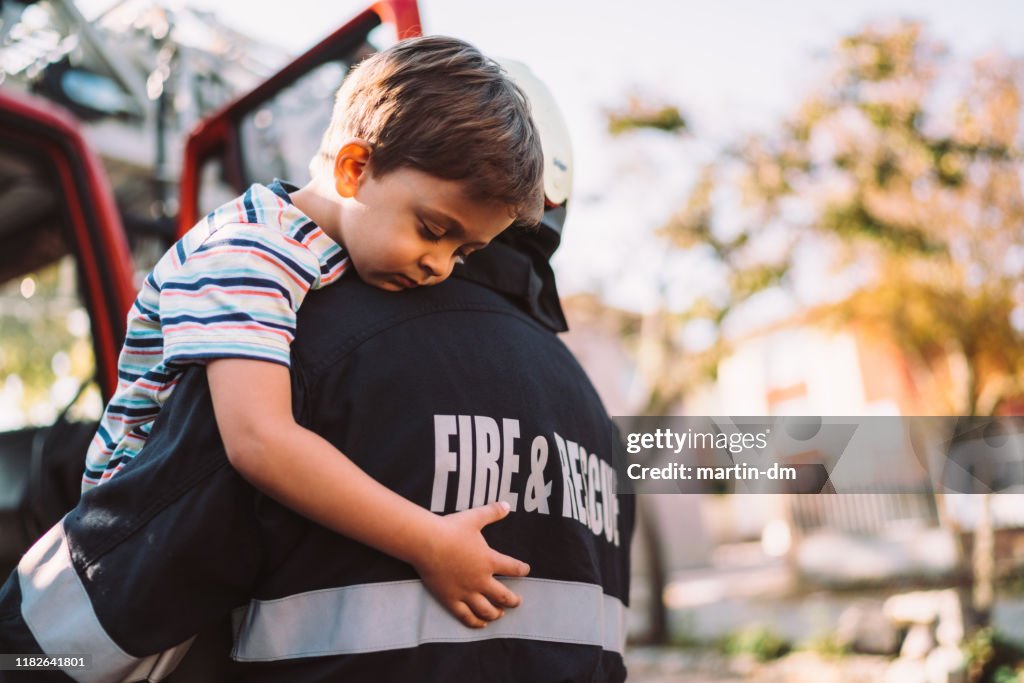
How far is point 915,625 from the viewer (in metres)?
7.07

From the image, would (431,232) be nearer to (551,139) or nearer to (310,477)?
(310,477)

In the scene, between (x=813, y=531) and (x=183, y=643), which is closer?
(x=183, y=643)

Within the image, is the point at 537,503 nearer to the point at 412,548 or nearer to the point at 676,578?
the point at 412,548

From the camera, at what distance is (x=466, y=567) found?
118 centimetres

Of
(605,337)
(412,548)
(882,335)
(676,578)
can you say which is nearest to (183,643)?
(412,548)

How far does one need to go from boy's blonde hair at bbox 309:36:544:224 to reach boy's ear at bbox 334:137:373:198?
2 centimetres

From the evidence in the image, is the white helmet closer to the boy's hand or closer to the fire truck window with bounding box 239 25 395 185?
the boy's hand

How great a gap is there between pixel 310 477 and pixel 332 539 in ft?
0.35

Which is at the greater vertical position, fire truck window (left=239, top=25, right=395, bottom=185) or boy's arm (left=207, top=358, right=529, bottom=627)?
boy's arm (left=207, top=358, right=529, bottom=627)

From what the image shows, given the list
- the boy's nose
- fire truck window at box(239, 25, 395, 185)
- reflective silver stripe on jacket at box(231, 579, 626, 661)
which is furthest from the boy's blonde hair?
fire truck window at box(239, 25, 395, 185)

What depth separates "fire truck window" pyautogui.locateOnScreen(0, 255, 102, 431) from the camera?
3.12 m

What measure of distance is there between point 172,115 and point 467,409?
4792mm

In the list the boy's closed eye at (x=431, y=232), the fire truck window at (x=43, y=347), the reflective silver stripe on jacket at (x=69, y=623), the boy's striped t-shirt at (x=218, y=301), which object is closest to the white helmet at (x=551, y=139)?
the boy's closed eye at (x=431, y=232)

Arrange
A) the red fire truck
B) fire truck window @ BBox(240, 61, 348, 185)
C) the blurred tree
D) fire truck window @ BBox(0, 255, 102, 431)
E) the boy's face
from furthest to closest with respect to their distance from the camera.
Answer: the blurred tree, fire truck window @ BBox(240, 61, 348, 185), fire truck window @ BBox(0, 255, 102, 431), the red fire truck, the boy's face
